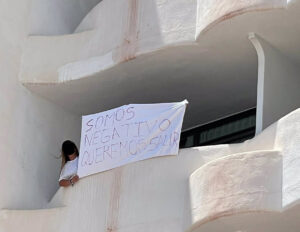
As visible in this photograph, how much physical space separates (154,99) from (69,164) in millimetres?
2198

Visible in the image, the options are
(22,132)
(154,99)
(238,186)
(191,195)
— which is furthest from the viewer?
(154,99)

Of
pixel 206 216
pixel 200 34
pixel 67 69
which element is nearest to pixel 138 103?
pixel 67 69

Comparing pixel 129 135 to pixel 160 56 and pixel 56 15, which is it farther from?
pixel 56 15

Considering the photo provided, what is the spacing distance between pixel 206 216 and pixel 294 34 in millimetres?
3136

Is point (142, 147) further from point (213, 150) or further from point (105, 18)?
point (105, 18)

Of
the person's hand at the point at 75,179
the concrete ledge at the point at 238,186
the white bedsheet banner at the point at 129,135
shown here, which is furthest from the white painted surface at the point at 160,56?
the concrete ledge at the point at 238,186

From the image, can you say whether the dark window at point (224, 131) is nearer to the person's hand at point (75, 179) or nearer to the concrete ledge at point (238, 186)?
the person's hand at point (75, 179)

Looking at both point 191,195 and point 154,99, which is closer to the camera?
point 191,195

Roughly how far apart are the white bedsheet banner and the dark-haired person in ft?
0.51

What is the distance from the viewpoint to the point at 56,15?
20531 mm

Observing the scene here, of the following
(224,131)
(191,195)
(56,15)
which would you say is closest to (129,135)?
(191,195)

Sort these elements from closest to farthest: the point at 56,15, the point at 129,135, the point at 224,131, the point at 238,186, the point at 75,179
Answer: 1. the point at 238,186
2. the point at 129,135
3. the point at 75,179
4. the point at 224,131
5. the point at 56,15

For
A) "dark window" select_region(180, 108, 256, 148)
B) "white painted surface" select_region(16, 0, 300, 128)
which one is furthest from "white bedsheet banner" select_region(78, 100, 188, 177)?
"dark window" select_region(180, 108, 256, 148)

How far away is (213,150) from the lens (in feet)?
55.3
